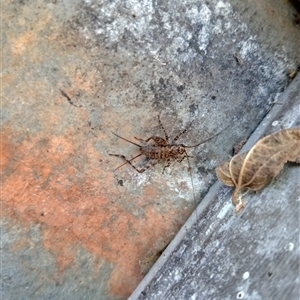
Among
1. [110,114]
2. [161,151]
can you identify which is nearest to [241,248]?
[161,151]

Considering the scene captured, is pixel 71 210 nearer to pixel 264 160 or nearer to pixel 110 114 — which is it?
pixel 110 114

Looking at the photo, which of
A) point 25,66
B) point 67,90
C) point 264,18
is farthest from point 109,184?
point 264,18

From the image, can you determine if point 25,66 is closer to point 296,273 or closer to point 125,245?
point 125,245

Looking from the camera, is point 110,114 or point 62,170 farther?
point 110,114

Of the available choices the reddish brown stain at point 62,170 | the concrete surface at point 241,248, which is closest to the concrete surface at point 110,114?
the reddish brown stain at point 62,170

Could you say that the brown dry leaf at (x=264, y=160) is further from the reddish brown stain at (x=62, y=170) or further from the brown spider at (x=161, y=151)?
the reddish brown stain at (x=62, y=170)

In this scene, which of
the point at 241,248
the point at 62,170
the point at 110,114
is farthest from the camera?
the point at 110,114
